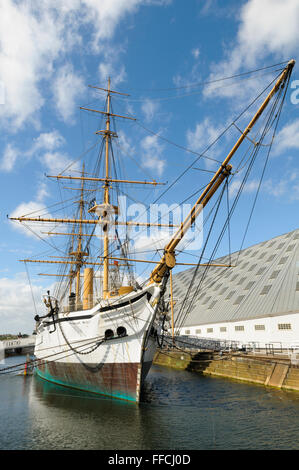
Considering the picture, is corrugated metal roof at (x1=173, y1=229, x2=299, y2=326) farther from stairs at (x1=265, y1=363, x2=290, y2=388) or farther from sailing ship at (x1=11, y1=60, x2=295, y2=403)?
sailing ship at (x1=11, y1=60, x2=295, y2=403)

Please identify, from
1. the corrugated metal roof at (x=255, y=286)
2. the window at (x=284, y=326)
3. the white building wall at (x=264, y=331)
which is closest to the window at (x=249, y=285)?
the corrugated metal roof at (x=255, y=286)

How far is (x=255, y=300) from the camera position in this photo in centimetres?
3500

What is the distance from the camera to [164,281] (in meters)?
17.9

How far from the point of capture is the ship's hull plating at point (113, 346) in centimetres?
1825

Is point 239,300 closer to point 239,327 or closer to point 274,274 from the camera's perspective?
point 239,327

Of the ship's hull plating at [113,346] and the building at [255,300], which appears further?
the building at [255,300]

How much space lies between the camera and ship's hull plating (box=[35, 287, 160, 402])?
18250 millimetres

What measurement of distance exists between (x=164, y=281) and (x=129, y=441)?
26.1 feet

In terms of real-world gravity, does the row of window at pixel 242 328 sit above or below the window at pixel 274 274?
below

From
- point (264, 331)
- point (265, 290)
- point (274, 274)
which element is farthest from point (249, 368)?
point (274, 274)

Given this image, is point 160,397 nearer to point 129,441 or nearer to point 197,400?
point 197,400

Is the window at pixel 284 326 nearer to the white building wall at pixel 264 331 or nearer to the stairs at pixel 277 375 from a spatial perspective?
the white building wall at pixel 264 331

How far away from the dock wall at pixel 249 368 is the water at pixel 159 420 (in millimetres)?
944

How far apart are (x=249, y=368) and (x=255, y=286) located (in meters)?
13.8
